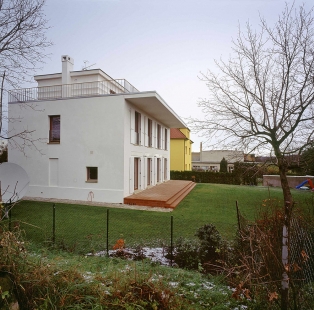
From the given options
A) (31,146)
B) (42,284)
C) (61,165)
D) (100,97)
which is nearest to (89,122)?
(100,97)

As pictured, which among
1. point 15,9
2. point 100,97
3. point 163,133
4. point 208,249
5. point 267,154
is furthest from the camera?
point 163,133

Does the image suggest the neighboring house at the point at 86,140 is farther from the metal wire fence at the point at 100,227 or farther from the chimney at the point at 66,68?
the metal wire fence at the point at 100,227

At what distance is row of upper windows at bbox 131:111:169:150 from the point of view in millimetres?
15842

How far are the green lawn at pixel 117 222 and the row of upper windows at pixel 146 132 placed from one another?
18.6 ft

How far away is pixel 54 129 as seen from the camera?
15.9 metres

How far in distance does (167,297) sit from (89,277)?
125 centimetres

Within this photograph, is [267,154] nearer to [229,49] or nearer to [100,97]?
[229,49]

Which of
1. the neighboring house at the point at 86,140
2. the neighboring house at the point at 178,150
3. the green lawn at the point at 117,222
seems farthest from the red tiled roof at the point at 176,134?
the green lawn at the point at 117,222

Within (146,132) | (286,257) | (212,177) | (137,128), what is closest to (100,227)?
(286,257)

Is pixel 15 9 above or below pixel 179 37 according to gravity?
above

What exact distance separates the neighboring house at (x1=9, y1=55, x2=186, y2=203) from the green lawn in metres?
2.13

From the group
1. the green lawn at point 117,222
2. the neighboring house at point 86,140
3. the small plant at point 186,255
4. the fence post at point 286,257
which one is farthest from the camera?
the neighboring house at point 86,140

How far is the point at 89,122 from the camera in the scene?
1472 centimetres

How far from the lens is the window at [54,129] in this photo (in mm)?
15758
